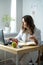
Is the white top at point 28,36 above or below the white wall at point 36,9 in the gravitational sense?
below

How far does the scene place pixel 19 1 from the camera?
4.11m

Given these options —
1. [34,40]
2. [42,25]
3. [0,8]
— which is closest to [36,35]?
[34,40]

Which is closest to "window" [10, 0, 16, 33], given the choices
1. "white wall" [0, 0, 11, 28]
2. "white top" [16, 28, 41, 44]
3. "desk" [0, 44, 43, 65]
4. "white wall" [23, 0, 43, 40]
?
"white wall" [0, 0, 11, 28]

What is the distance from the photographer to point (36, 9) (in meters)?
3.83

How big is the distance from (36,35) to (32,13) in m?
1.29

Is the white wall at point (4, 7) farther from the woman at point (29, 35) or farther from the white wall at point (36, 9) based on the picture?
the woman at point (29, 35)

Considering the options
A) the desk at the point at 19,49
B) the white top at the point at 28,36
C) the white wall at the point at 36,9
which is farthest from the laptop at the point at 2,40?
Answer: the white wall at the point at 36,9

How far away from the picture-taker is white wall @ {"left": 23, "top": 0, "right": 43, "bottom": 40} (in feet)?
12.2

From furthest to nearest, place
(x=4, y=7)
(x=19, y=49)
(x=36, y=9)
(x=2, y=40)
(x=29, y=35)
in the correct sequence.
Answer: (x=4, y=7) → (x=36, y=9) → (x=29, y=35) → (x=2, y=40) → (x=19, y=49)

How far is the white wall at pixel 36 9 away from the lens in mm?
3721

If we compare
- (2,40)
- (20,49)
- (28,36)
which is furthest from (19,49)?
(28,36)

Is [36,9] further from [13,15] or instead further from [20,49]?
[20,49]

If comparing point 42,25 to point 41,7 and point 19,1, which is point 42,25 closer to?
point 41,7

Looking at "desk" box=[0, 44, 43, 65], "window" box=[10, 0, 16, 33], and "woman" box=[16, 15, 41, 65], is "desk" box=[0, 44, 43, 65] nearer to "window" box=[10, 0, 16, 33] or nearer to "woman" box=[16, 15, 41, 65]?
"woman" box=[16, 15, 41, 65]
